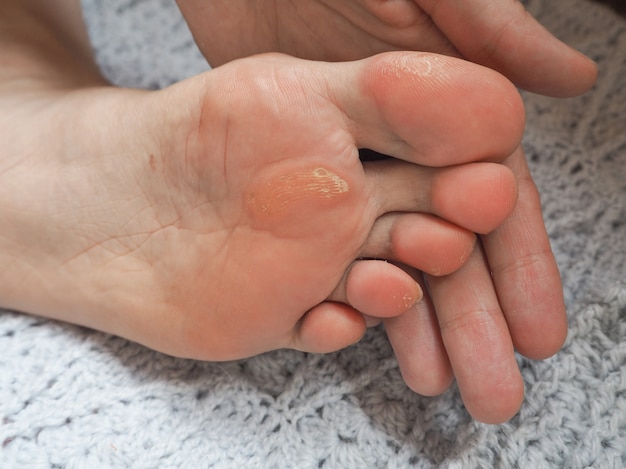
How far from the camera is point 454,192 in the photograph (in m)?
0.51

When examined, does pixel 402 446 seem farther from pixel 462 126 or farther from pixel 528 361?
pixel 462 126

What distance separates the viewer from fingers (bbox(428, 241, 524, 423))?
551 millimetres

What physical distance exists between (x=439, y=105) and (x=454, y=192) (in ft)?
0.23

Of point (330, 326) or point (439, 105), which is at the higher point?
point (439, 105)

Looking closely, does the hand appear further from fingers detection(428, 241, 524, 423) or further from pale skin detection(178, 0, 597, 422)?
fingers detection(428, 241, 524, 423)

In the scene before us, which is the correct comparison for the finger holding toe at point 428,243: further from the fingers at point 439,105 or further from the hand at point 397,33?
the hand at point 397,33

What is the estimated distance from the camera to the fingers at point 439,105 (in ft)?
1.60

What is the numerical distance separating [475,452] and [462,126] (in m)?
0.30

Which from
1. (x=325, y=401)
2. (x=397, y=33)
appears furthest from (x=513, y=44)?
(x=325, y=401)

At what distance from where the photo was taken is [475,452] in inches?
23.3

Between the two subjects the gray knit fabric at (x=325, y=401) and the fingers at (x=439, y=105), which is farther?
the gray knit fabric at (x=325, y=401)

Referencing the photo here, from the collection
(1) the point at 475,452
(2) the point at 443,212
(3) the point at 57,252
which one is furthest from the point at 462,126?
(3) the point at 57,252

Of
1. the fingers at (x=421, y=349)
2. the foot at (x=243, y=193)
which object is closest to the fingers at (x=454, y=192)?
the foot at (x=243, y=193)

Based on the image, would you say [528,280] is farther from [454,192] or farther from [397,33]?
[397,33]
